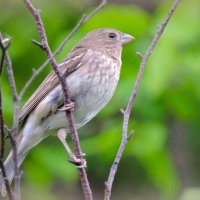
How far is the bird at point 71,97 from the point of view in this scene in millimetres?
4895

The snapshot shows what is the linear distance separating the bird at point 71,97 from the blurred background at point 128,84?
2.32 feet

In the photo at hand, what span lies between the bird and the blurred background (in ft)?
2.32

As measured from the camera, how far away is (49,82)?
5016 mm

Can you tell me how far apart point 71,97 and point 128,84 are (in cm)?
123

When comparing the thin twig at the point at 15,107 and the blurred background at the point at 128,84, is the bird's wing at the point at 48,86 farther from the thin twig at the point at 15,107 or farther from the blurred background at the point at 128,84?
the thin twig at the point at 15,107

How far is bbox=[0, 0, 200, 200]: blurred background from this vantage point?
236 inches

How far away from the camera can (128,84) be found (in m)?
6.02

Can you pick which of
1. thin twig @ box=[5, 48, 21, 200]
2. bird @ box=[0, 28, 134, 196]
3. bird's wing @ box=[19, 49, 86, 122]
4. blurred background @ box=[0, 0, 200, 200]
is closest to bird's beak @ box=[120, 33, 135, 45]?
blurred background @ box=[0, 0, 200, 200]

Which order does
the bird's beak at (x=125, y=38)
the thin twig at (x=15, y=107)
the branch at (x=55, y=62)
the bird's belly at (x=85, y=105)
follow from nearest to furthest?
1. the thin twig at (x=15, y=107)
2. the branch at (x=55, y=62)
3. the bird's belly at (x=85, y=105)
4. the bird's beak at (x=125, y=38)

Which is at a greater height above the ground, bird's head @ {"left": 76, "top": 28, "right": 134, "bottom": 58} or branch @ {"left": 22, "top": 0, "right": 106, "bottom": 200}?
branch @ {"left": 22, "top": 0, "right": 106, "bottom": 200}

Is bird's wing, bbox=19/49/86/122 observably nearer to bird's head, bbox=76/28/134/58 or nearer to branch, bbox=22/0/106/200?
bird's head, bbox=76/28/134/58

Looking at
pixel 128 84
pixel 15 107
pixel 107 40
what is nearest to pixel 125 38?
pixel 107 40

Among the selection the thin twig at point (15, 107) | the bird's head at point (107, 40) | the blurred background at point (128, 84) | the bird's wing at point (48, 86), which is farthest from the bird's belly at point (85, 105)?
the thin twig at point (15, 107)

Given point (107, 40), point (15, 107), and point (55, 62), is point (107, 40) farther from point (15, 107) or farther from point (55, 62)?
point (15, 107)
